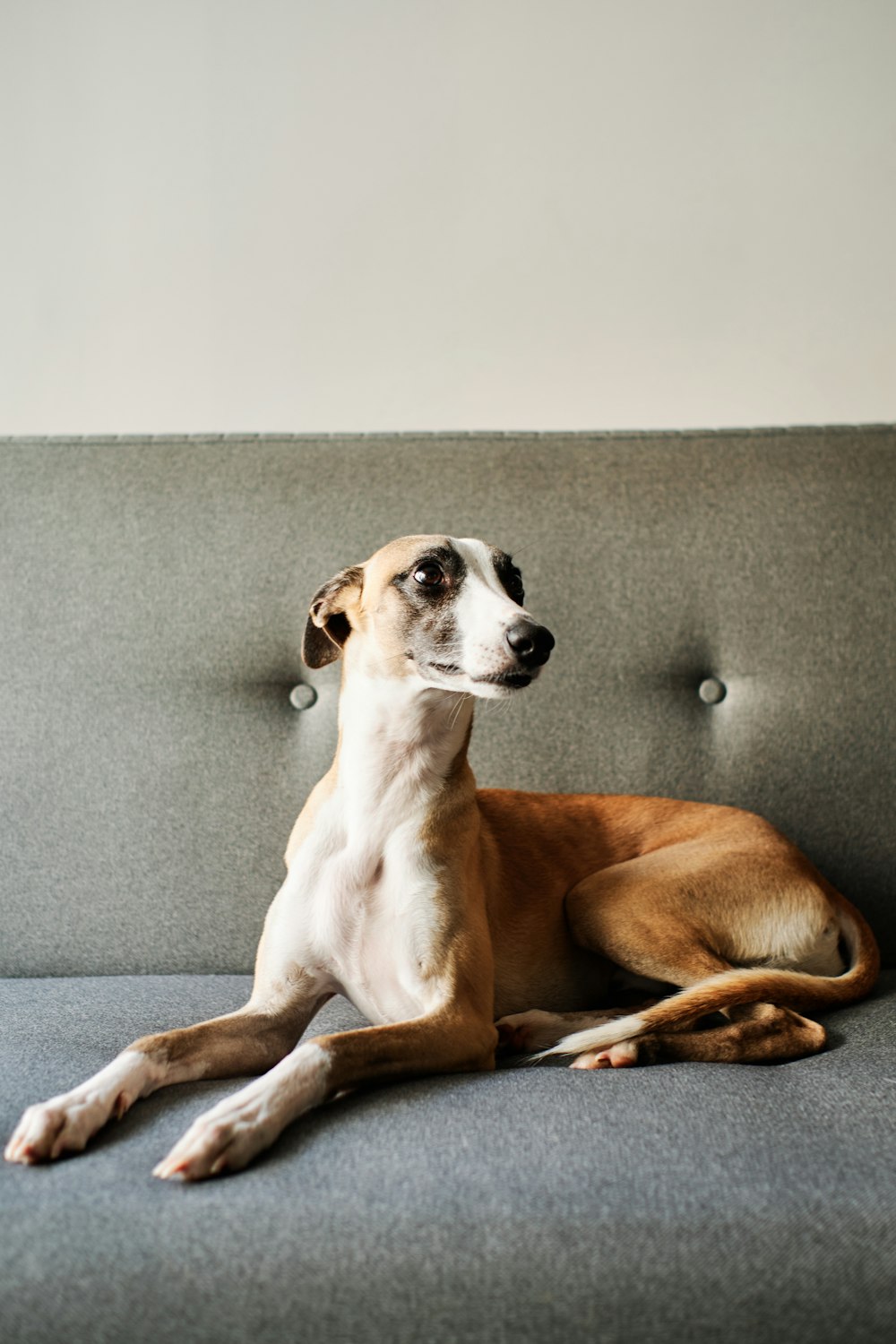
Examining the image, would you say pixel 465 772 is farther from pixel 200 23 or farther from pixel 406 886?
pixel 200 23

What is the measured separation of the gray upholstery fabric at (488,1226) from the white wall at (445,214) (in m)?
2.06

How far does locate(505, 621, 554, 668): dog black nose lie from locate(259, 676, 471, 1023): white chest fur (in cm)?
23

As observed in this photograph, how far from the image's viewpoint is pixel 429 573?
1852 mm

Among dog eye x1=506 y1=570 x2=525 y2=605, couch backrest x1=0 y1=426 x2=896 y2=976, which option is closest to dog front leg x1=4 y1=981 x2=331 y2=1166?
couch backrest x1=0 y1=426 x2=896 y2=976

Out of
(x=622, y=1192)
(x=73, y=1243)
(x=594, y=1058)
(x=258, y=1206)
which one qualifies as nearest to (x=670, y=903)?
(x=594, y=1058)

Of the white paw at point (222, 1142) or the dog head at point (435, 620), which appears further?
the dog head at point (435, 620)

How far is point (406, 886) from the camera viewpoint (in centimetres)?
171

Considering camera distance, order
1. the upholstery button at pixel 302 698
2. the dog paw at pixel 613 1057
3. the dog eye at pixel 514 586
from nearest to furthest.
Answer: the dog paw at pixel 613 1057
the dog eye at pixel 514 586
the upholstery button at pixel 302 698

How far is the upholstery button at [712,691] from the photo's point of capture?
2.29m

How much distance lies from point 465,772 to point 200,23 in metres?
2.42

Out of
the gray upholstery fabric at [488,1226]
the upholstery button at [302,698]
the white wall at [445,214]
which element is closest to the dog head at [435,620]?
the upholstery button at [302,698]

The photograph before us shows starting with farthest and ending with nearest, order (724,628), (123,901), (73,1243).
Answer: (724,628) → (123,901) → (73,1243)

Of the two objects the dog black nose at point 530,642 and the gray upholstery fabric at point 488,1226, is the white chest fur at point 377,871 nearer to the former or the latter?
the dog black nose at point 530,642

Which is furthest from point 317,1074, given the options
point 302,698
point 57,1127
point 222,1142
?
point 302,698
